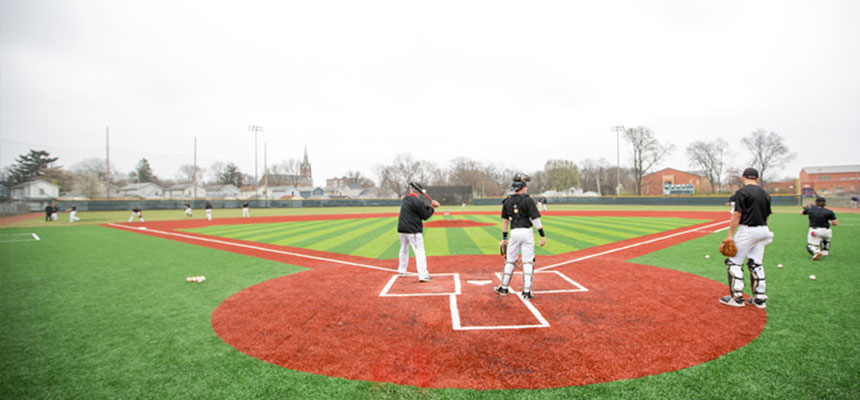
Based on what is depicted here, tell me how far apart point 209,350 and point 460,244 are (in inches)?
387

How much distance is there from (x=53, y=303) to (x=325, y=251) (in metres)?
6.59

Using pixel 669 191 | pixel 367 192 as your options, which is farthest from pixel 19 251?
pixel 367 192

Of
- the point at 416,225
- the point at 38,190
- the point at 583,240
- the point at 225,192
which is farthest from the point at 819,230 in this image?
the point at 225,192

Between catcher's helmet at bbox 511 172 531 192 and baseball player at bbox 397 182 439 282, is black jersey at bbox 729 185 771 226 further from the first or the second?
baseball player at bbox 397 182 439 282

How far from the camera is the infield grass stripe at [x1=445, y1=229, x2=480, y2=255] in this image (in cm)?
1176

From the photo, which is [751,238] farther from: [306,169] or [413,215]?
[306,169]

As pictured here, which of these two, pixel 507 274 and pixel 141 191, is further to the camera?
pixel 141 191

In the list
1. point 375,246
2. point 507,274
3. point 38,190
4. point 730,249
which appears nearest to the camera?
point 730,249

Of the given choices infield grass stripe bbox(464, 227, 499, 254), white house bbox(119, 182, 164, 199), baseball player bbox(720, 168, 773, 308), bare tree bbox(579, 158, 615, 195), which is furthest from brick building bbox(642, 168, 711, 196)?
white house bbox(119, 182, 164, 199)

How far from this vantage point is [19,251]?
41.7 feet

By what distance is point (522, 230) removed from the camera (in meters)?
6.26

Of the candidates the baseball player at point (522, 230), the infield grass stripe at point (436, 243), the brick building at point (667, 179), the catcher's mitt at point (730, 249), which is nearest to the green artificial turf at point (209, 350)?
the catcher's mitt at point (730, 249)

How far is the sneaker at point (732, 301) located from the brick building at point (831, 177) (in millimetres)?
116511

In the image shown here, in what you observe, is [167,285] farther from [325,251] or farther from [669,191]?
[669,191]
